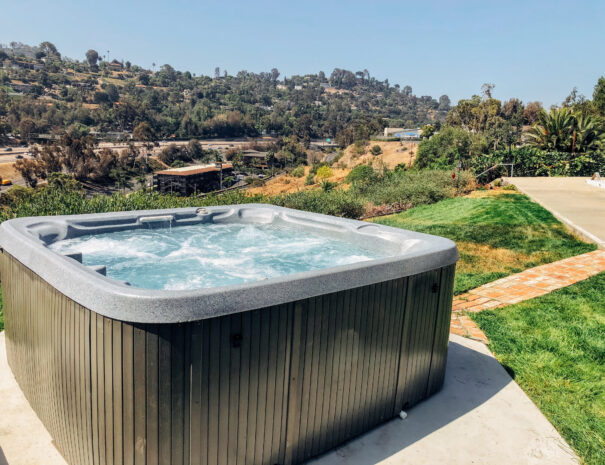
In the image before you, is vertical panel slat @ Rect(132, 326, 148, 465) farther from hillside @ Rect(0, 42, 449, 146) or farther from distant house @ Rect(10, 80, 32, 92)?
distant house @ Rect(10, 80, 32, 92)

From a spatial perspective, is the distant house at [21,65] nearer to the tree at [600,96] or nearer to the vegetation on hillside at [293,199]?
the vegetation on hillside at [293,199]

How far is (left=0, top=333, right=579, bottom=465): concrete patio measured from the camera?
7.62 feet

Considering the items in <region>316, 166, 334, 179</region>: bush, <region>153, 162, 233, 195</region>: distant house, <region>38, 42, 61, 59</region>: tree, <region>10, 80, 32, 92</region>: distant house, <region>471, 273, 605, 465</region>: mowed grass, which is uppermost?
<region>38, 42, 61, 59</region>: tree

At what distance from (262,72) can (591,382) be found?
174 meters

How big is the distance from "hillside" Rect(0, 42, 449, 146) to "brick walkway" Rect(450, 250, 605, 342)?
49.0 meters

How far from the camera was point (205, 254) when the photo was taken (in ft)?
13.2

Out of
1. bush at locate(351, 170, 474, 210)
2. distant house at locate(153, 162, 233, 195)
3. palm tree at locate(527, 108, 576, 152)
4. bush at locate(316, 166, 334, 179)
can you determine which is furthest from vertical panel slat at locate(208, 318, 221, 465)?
distant house at locate(153, 162, 233, 195)

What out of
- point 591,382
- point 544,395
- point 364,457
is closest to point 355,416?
point 364,457

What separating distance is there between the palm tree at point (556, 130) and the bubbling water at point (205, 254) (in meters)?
18.8

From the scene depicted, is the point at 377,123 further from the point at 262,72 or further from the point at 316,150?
the point at 262,72

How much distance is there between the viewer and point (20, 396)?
282cm

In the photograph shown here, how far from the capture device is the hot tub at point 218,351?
5.74ft

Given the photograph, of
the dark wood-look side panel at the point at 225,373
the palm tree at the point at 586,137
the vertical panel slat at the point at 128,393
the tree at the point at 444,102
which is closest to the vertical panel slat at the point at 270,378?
the dark wood-look side panel at the point at 225,373

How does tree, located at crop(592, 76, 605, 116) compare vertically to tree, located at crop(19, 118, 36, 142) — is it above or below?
above
